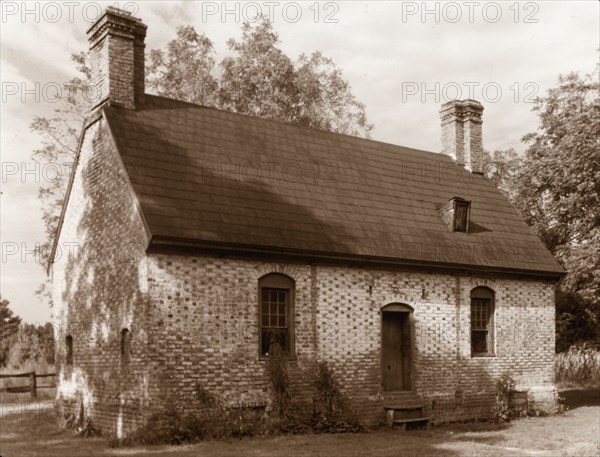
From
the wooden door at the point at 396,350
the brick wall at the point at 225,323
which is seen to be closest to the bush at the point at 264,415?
the brick wall at the point at 225,323

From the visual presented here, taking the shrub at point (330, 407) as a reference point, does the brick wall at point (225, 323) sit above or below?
above

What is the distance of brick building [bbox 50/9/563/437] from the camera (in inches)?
557

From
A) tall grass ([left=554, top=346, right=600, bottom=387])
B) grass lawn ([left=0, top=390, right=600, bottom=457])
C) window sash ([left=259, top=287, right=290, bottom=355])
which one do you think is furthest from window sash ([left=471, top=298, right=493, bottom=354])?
tall grass ([left=554, top=346, right=600, bottom=387])

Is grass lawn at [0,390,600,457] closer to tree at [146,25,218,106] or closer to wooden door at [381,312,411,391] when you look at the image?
wooden door at [381,312,411,391]

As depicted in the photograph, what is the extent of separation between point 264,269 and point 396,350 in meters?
4.38

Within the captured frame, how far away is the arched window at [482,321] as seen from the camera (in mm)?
18891

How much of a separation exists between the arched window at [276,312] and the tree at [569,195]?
11.5 metres

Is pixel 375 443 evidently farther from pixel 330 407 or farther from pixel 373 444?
pixel 330 407

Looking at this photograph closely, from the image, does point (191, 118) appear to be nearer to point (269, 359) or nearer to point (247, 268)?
point (247, 268)

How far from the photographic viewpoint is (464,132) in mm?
23578

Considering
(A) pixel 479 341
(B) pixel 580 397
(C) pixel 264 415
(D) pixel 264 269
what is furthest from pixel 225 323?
(B) pixel 580 397

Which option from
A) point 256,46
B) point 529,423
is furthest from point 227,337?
point 256,46

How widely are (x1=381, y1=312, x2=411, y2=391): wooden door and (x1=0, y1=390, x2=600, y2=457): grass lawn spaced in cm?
143

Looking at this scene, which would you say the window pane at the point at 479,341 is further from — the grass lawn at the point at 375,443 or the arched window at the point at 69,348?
the arched window at the point at 69,348
